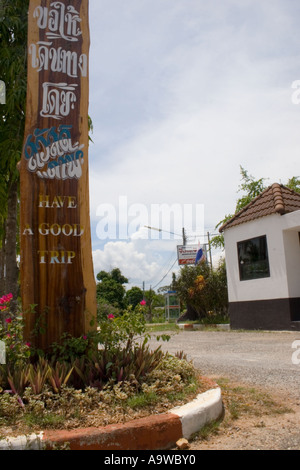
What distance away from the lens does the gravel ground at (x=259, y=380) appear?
10.6 feet

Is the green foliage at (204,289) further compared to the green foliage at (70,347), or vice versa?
the green foliage at (204,289)

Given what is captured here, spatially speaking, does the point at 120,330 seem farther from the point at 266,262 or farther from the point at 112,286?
the point at 112,286

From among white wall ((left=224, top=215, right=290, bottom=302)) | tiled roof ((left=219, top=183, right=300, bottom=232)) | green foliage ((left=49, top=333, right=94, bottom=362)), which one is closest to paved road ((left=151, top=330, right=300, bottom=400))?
green foliage ((left=49, top=333, right=94, bottom=362))

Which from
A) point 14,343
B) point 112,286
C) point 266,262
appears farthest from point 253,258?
point 112,286

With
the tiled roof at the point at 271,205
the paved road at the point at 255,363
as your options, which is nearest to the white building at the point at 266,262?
the tiled roof at the point at 271,205

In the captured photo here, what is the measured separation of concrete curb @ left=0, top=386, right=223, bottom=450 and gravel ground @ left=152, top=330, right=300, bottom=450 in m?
0.16

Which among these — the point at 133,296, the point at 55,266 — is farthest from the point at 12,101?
the point at 133,296

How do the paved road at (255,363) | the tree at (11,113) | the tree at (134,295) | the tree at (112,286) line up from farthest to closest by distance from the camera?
1. the tree at (134,295)
2. the tree at (112,286)
3. the tree at (11,113)
4. the paved road at (255,363)

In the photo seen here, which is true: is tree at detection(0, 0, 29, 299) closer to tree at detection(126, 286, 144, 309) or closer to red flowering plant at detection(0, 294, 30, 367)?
red flowering plant at detection(0, 294, 30, 367)

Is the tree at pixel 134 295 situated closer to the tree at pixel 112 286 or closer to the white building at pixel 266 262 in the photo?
the tree at pixel 112 286

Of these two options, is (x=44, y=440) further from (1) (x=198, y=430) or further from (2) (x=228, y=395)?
(2) (x=228, y=395)

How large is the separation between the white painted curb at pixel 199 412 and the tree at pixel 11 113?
3.54 meters

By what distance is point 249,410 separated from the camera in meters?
3.98
